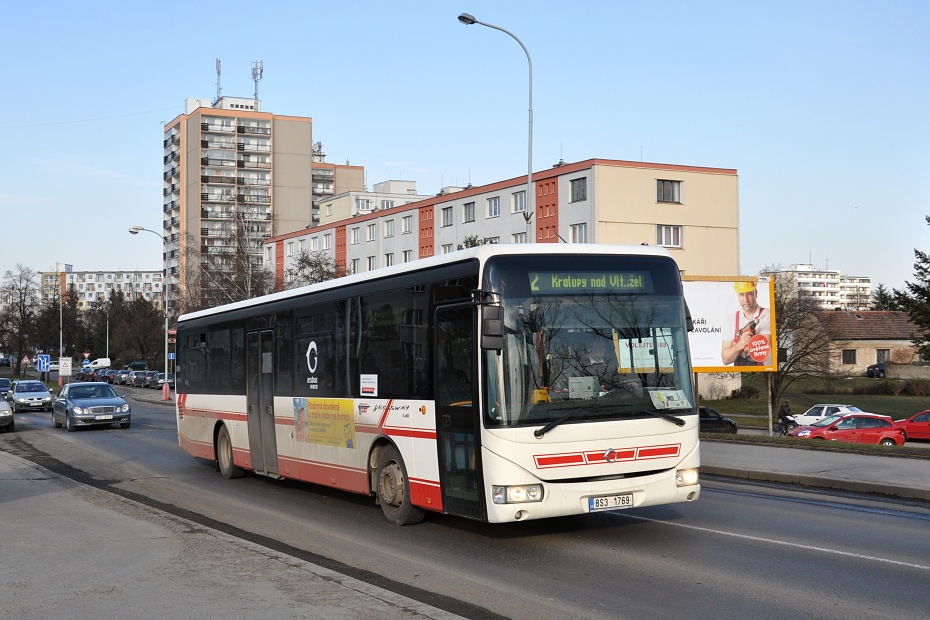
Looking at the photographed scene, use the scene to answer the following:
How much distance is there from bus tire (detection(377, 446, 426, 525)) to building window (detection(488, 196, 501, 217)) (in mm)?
59335

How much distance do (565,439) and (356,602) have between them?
122 inches

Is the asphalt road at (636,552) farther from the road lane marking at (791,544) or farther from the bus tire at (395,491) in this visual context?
the bus tire at (395,491)

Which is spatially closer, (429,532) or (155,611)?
(155,611)

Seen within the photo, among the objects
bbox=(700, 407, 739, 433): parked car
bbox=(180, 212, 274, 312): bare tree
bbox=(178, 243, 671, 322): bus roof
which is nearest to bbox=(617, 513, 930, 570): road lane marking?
bbox=(178, 243, 671, 322): bus roof

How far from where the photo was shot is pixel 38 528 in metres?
11.4

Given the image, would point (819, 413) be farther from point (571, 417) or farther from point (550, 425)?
point (550, 425)

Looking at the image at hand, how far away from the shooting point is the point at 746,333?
28.0 metres

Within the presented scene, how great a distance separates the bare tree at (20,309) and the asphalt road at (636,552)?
94.4 metres

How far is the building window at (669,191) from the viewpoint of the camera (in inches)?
2594

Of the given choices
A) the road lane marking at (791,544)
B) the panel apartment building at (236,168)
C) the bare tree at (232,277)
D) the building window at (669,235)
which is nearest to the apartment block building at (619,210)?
the building window at (669,235)

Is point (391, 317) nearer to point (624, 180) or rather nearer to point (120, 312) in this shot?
point (624, 180)

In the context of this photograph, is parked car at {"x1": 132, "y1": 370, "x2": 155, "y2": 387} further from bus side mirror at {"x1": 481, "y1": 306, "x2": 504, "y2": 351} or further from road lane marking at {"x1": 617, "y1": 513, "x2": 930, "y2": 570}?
bus side mirror at {"x1": 481, "y1": 306, "x2": 504, "y2": 351}

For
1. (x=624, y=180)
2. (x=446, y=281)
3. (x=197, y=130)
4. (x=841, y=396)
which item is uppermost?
(x=197, y=130)

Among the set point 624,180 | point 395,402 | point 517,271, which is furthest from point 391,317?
point 624,180
